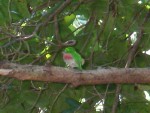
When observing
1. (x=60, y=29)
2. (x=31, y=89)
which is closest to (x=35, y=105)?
(x=31, y=89)

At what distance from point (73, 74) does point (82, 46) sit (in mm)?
833

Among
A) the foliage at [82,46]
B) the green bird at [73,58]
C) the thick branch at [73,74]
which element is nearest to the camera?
the thick branch at [73,74]

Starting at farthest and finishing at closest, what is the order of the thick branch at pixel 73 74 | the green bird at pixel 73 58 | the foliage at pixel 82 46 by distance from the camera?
the foliage at pixel 82 46
the green bird at pixel 73 58
the thick branch at pixel 73 74

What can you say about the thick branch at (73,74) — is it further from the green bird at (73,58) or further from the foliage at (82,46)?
the foliage at (82,46)

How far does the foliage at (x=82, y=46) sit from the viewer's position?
2.25 metres

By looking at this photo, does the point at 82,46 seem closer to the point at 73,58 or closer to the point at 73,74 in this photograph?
the point at 73,58

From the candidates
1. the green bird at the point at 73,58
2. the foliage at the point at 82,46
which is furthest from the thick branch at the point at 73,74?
the foliage at the point at 82,46

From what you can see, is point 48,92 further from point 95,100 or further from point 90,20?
point 90,20

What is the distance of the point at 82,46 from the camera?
2.52 meters

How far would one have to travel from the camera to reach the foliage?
2.25 m

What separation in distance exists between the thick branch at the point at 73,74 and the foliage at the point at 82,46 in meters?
0.41

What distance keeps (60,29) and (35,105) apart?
0.50m

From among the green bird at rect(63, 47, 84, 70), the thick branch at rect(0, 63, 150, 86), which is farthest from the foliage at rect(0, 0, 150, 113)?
the thick branch at rect(0, 63, 150, 86)

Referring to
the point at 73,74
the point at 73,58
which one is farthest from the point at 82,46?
the point at 73,74
